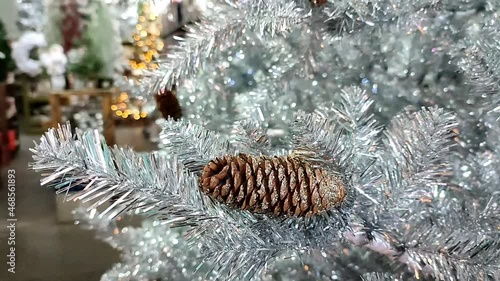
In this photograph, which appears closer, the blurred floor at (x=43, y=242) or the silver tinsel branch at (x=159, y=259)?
the silver tinsel branch at (x=159, y=259)

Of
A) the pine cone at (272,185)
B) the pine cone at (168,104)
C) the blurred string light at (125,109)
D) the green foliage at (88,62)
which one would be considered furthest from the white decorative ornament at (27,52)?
the pine cone at (272,185)

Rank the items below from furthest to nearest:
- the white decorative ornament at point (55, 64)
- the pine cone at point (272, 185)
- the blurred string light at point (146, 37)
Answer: the blurred string light at point (146, 37) → the white decorative ornament at point (55, 64) → the pine cone at point (272, 185)

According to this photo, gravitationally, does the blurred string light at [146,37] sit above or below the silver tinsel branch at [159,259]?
above

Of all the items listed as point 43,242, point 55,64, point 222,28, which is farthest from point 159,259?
point 55,64

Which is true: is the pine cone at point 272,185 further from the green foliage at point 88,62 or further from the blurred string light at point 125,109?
the green foliage at point 88,62

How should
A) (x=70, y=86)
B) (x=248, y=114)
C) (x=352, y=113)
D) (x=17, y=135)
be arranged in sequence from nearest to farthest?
(x=352, y=113) → (x=248, y=114) → (x=17, y=135) → (x=70, y=86)

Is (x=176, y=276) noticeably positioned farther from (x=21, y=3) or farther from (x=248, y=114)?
(x=21, y=3)

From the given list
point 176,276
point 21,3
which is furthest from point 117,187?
point 21,3
